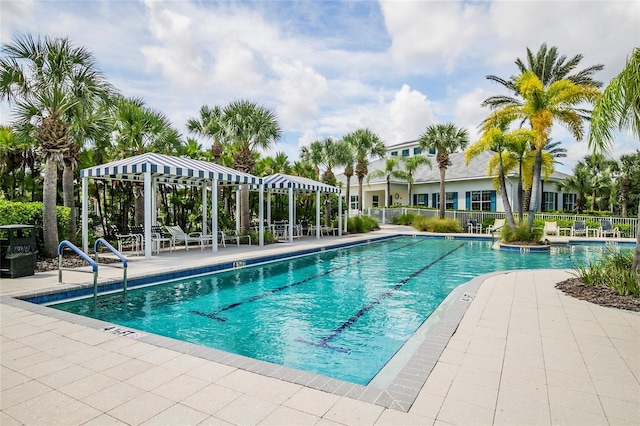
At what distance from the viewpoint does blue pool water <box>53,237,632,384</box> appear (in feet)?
15.2

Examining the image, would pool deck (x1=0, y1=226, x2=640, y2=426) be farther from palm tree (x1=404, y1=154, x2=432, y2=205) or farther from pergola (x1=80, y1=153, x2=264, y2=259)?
palm tree (x1=404, y1=154, x2=432, y2=205)

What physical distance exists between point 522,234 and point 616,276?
32.8ft

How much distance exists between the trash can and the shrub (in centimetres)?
1673

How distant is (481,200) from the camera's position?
2505cm

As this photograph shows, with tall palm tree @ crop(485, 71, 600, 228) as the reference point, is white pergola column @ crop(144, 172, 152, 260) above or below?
below

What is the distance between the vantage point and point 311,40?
1230cm

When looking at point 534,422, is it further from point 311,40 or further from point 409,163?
point 409,163

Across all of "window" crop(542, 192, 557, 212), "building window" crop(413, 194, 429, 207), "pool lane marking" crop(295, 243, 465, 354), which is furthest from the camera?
"building window" crop(413, 194, 429, 207)

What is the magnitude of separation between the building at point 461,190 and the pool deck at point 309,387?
2015 cm

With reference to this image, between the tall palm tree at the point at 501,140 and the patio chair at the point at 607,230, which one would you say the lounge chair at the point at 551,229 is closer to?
the patio chair at the point at 607,230

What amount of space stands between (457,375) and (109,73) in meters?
12.0

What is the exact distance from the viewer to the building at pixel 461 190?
80.1ft

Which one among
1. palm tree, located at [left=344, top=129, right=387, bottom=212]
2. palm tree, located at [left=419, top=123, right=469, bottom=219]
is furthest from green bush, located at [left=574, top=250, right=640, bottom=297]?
palm tree, located at [left=344, top=129, right=387, bottom=212]

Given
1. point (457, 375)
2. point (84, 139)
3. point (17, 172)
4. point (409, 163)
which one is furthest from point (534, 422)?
point (409, 163)
